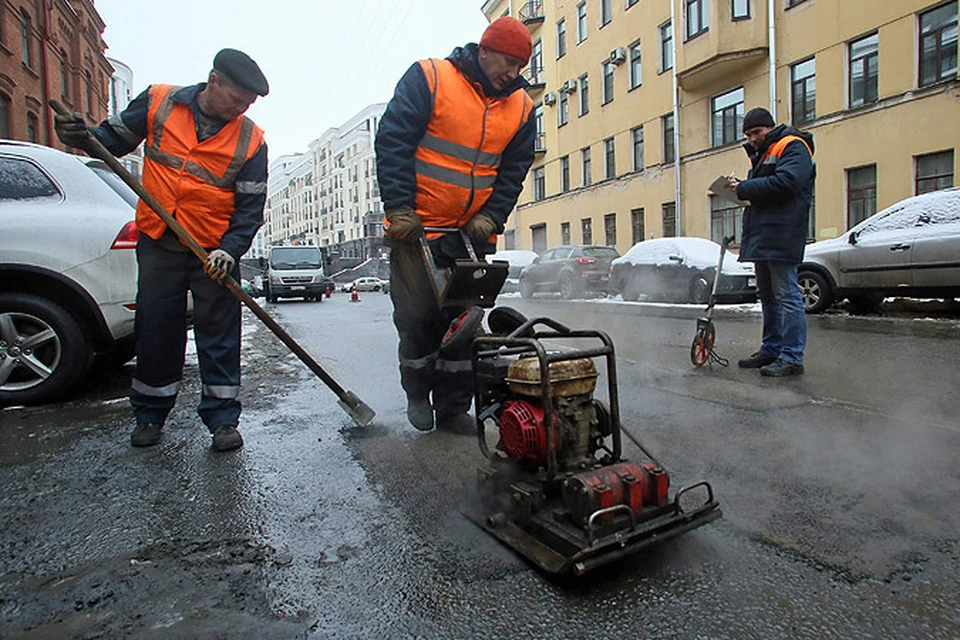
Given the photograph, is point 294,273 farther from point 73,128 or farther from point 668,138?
point 73,128

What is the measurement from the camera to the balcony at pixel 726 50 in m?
18.4

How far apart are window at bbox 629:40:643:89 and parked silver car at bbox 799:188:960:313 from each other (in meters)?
16.0

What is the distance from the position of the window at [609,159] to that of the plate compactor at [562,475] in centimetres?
2482

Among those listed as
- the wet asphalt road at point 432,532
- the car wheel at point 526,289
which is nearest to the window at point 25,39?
the car wheel at point 526,289

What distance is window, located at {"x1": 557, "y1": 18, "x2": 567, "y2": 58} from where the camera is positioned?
29312 millimetres

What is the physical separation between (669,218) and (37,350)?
21.3 m

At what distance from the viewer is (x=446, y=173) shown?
3.13m

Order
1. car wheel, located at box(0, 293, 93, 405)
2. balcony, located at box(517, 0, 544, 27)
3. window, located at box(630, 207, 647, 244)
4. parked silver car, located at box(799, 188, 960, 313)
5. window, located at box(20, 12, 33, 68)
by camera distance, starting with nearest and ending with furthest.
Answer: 1. car wheel, located at box(0, 293, 93, 405)
2. parked silver car, located at box(799, 188, 960, 313)
3. window, located at box(20, 12, 33, 68)
4. window, located at box(630, 207, 647, 244)
5. balcony, located at box(517, 0, 544, 27)

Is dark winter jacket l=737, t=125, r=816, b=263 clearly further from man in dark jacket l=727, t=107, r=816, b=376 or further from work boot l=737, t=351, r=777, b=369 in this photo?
work boot l=737, t=351, r=777, b=369

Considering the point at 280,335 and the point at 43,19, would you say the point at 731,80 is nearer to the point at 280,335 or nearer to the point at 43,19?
the point at 280,335

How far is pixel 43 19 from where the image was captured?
2258 cm

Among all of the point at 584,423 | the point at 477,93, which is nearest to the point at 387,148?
the point at 477,93

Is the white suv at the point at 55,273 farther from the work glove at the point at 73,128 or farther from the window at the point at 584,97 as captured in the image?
the window at the point at 584,97

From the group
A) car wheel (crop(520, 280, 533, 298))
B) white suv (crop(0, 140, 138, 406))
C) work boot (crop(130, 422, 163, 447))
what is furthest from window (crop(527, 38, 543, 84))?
work boot (crop(130, 422, 163, 447))
